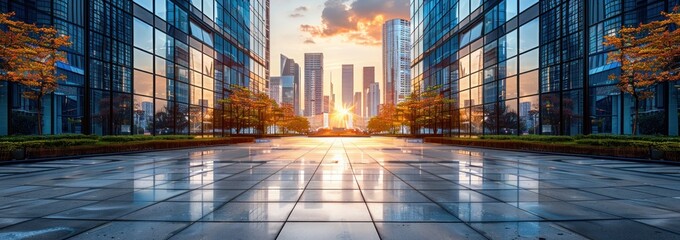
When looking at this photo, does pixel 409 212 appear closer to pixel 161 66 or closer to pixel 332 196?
pixel 332 196

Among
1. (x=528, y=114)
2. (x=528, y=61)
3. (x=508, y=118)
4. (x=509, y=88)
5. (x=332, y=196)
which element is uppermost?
(x=528, y=61)

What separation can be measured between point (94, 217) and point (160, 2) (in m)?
34.3

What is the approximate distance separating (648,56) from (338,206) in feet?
74.0

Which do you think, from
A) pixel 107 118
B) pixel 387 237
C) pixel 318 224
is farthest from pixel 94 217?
pixel 107 118

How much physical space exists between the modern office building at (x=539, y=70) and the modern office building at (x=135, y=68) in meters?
32.1

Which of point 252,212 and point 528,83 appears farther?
point 528,83

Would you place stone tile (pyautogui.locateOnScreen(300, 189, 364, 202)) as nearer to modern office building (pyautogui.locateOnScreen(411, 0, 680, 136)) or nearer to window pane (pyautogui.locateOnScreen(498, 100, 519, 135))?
modern office building (pyautogui.locateOnScreen(411, 0, 680, 136))

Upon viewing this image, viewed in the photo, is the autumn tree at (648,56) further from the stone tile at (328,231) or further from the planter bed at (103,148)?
the planter bed at (103,148)

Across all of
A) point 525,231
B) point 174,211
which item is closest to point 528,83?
point 525,231

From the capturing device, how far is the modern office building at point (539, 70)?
22.9 m

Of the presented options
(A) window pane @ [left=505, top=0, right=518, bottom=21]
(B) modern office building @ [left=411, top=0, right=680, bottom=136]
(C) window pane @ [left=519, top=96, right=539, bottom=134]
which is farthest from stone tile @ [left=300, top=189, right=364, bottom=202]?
(A) window pane @ [left=505, top=0, right=518, bottom=21]

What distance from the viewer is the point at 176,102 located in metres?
35.5

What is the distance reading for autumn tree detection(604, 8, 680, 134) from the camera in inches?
705

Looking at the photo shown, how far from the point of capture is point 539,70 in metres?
30.1
